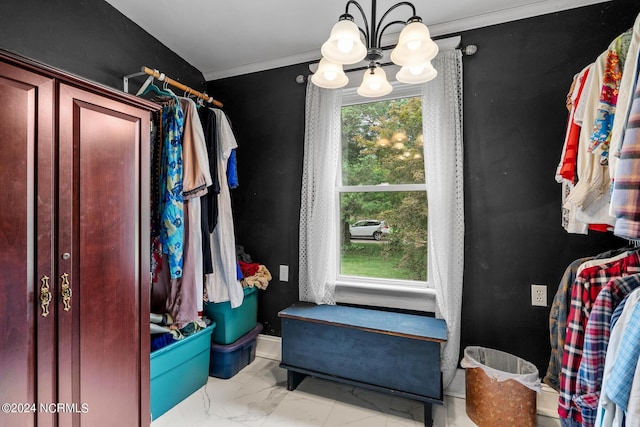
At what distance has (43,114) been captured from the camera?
39.7 inches

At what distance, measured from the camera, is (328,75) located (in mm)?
1404

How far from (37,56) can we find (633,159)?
2.40 metres

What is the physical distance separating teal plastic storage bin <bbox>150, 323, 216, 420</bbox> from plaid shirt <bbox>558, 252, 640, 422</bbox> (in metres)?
1.91

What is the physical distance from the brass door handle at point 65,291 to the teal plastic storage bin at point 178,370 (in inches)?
29.4

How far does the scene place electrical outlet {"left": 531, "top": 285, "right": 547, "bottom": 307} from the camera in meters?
1.84

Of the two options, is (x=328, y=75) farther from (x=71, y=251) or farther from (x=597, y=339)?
(x=597, y=339)

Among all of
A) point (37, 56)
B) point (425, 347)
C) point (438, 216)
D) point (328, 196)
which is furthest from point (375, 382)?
point (37, 56)

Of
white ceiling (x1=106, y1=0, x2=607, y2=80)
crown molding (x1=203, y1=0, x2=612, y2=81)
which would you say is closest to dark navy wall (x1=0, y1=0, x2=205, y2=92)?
white ceiling (x1=106, y1=0, x2=607, y2=80)

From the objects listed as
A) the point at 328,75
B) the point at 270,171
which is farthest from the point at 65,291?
the point at 270,171

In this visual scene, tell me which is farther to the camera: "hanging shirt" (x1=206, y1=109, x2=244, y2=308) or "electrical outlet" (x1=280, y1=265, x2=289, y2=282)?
"electrical outlet" (x1=280, y1=265, x2=289, y2=282)

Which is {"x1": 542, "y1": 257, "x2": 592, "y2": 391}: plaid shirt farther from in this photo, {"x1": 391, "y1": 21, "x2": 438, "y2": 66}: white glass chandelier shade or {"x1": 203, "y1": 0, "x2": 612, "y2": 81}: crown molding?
{"x1": 203, "y1": 0, "x2": 612, "y2": 81}: crown molding

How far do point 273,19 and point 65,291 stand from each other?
1.87m

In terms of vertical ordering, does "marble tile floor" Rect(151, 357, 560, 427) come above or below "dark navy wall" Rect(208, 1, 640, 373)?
below

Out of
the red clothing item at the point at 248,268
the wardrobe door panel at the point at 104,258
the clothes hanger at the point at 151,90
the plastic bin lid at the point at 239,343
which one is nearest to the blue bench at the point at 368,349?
the plastic bin lid at the point at 239,343
